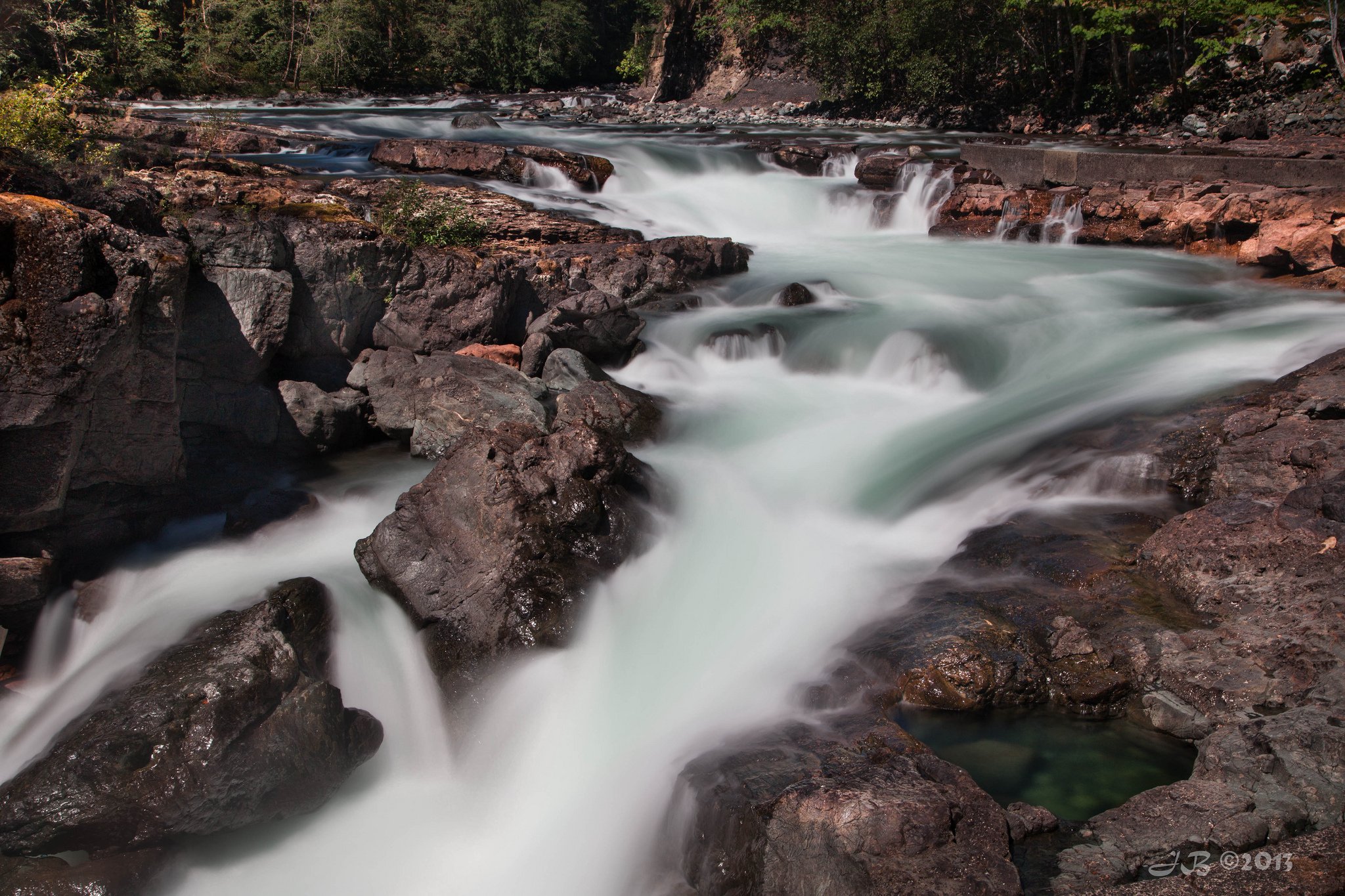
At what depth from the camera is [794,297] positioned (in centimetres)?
1190

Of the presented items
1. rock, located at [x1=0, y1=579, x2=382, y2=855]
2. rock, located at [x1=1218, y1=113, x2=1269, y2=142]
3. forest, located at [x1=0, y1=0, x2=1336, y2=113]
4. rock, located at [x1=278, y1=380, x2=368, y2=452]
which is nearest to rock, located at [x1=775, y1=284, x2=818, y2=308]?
rock, located at [x1=278, y1=380, x2=368, y2=452]

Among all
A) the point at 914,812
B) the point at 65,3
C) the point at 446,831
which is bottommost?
the point at 446,831

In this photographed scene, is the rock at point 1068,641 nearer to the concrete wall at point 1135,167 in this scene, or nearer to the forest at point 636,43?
the concrete wall at point 1135,167

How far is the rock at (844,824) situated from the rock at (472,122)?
20645 millimetres

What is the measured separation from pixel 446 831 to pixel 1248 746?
3.99m

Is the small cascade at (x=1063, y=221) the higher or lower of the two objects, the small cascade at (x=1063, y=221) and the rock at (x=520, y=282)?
the higher

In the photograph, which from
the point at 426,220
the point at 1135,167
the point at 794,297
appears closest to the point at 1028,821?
the point at 794,297

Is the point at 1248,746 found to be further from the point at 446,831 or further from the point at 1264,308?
Result: the point at 1264,308

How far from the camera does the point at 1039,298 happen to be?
Answer: 38.7 feet

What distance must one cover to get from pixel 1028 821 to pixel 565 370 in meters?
6.31

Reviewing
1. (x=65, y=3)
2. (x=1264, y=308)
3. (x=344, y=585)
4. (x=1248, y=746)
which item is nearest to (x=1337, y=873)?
(x=1248, y=746)

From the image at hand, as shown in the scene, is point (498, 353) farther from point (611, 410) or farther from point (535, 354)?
point (611, 410)

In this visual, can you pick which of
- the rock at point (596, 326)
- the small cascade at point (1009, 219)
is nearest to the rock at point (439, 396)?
the rock at point (596, 326)

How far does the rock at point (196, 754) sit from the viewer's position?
4.29 metres
